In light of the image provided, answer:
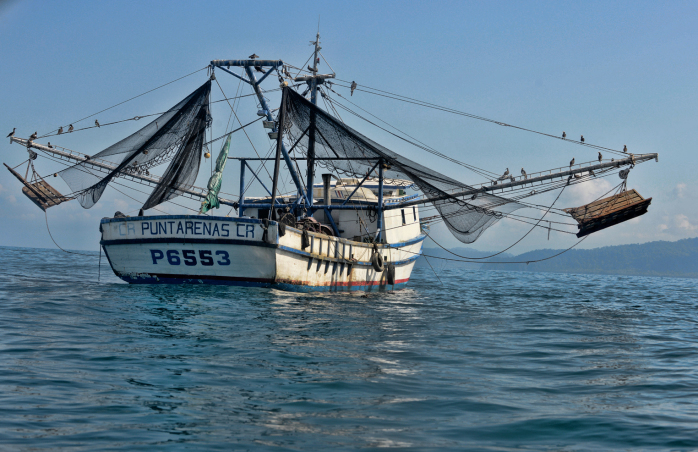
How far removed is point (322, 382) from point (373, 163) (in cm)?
1620

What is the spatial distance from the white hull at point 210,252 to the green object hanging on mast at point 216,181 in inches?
95.1

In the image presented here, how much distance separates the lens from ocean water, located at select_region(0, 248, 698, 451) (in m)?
5.14

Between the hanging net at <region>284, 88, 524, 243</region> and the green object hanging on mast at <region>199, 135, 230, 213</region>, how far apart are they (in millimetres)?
2451

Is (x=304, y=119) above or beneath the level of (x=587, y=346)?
above

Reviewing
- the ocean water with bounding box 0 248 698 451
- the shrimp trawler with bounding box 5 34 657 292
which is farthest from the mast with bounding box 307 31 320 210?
the ocean water with bounding box 0 248 698 451

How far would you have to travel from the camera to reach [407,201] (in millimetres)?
25438

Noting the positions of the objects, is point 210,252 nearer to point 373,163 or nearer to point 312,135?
point 312,135

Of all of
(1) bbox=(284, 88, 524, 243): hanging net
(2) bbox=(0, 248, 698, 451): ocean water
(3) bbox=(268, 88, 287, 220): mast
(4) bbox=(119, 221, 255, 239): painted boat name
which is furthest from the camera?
(1) bbox=(284, 88, 524, 243): hanging net

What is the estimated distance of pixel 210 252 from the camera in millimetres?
16938

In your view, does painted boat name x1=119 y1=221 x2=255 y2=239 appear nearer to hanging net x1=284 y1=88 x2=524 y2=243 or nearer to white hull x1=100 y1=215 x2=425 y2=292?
white hull x1=100 y1=215 x2=425 y2=292

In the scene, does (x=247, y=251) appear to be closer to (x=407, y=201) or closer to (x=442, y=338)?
(x=442, y=338)

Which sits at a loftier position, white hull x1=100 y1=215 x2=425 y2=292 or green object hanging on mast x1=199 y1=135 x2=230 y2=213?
green object hanging on mast x1=199 y1=135 x2=230 y2=213

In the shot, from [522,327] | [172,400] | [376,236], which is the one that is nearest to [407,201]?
[376,236]

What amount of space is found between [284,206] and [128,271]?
23.5 feet
